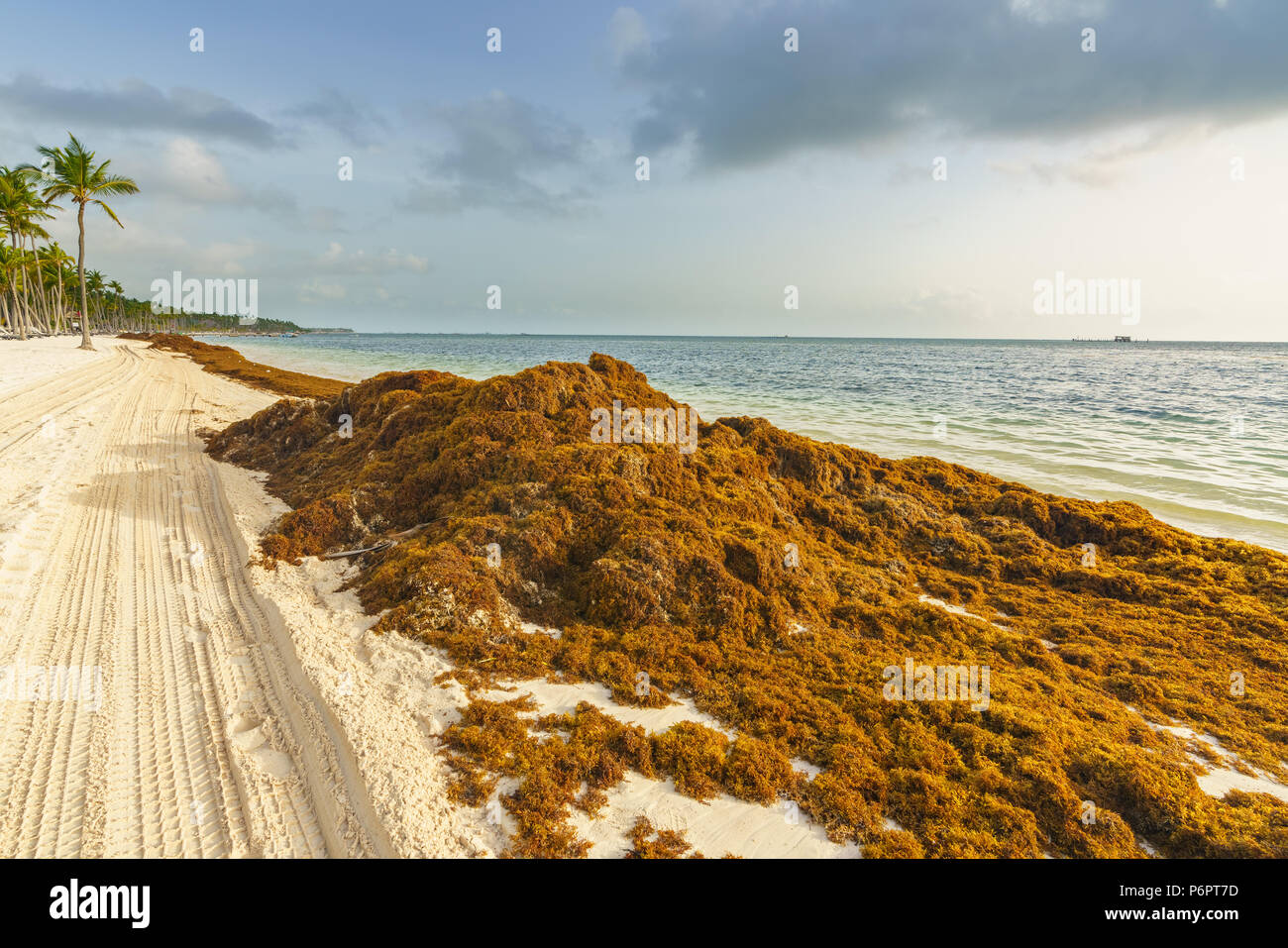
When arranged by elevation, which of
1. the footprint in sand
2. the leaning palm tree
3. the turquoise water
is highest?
the leaning palm tree

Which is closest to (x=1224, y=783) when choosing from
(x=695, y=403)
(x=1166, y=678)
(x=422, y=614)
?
(x=1166, y=678)

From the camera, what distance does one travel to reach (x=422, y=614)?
6.16m

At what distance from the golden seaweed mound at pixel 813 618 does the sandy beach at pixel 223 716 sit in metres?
0.28

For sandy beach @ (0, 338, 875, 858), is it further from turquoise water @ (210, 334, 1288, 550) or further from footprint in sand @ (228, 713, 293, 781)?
turquoise water @ (210, 334, 1288, 550)

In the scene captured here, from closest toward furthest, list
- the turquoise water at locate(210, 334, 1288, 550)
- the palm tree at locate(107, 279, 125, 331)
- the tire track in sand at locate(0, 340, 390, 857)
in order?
1. the tire track in sand at locate(0, 340, 390, 857)
2. the turquoise water at locate(210, 334, 1288, 550)
3. the palm tree at locate(107, 279, 125, 331)

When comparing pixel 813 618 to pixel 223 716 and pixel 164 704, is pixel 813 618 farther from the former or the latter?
pixel 164 704

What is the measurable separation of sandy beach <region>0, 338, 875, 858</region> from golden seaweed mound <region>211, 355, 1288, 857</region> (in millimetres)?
281

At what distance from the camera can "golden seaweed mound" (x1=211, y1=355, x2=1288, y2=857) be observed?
414 centimetres

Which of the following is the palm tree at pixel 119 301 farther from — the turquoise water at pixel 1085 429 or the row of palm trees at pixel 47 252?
the turquoise water at pixel 1085 429

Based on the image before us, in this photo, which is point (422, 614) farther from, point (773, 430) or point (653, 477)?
point (773, 430)

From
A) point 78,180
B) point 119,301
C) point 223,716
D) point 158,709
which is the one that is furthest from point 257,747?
point 119,301

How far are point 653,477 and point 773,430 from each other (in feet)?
13.2

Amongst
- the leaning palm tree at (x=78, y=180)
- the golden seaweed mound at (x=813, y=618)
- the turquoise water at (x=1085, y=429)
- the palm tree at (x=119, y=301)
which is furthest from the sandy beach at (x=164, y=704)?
the palm tree at (x=119, y=301)

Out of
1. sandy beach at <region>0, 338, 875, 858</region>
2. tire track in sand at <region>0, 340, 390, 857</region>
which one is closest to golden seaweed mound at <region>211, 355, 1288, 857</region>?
sandy beach at <region>0, 338, 875, 858</region>
